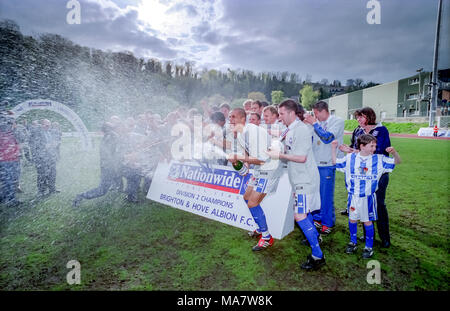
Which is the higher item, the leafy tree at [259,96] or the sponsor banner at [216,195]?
the leafy tree at [259,96]

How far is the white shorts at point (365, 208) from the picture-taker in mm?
3592

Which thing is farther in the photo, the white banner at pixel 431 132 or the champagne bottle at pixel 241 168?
the white banner at pixel 431 132

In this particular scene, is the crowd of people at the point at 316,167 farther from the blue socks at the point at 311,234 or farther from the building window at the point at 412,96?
the building window at the point at 412,96

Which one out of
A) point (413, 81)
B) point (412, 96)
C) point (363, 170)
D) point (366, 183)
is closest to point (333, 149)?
point (363, 170)

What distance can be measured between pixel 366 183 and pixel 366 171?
184mm

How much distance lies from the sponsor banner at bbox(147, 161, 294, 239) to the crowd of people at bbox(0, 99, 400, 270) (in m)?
0.30

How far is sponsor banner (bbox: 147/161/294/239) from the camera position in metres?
4.31

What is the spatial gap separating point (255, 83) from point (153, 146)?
334 ft

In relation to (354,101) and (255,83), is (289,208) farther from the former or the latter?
(255,83)

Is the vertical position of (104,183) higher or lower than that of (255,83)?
lower

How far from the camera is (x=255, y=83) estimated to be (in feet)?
337

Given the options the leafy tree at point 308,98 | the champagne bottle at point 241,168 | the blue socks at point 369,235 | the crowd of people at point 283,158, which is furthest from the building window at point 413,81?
the champagne bottle at point 241,168
